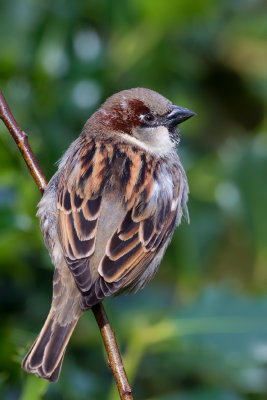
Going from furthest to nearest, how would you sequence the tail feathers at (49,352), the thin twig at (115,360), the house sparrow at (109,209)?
the house sparrow at (109,209), the tail feathers at (49,352), the thin twig at (115,360)

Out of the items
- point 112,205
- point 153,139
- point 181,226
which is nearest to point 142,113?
point 153,139

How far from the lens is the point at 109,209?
3598 mm

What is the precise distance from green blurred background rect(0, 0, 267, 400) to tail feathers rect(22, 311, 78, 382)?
0.07 metres

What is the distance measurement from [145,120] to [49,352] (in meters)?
1.32

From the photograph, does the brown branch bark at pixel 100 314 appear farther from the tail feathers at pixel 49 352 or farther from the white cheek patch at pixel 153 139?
the white cheek patch at pixel 153 139

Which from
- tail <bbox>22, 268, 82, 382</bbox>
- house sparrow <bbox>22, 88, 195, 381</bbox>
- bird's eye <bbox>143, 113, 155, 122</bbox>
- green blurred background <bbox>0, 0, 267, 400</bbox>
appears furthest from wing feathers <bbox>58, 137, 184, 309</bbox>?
green blurred background <bbox>0, 0, 267, 400</bbox>

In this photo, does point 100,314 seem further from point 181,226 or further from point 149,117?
point 181,226

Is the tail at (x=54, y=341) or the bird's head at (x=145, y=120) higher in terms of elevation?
the bird's head at (x=145, y=120)

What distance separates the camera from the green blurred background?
4.16 m

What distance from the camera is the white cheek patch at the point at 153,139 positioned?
4.09m

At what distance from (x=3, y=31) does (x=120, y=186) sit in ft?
6.60

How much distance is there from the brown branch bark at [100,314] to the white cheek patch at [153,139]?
74cm

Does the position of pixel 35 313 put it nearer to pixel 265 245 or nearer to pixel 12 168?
pixel 12 168

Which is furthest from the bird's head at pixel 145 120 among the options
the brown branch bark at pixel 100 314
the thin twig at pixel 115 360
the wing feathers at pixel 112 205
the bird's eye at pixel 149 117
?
the thin twig at pixel 115 360
